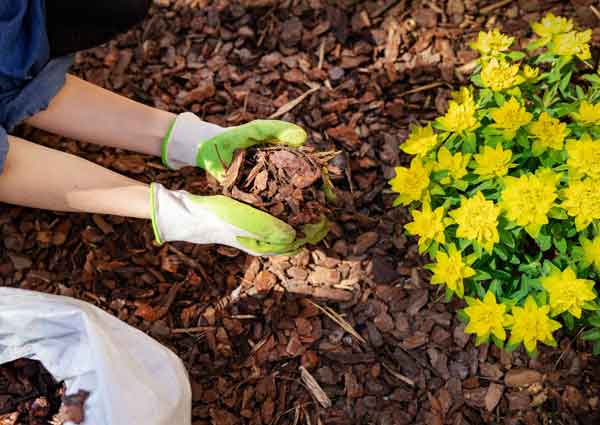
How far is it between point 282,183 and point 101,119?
56 centimetres

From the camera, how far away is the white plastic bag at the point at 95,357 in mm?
1358

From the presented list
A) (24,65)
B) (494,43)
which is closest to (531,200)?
(494,43)

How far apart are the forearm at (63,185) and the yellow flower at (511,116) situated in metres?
0.89

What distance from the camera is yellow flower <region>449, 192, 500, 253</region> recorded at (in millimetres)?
1342

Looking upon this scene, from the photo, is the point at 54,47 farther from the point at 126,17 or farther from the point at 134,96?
the point at 134,96

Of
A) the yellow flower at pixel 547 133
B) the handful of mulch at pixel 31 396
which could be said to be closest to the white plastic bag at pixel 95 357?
the handful of mulch at pixel 31 396

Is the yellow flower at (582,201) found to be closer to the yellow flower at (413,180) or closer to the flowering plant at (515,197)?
the flowering plant at (515,197)

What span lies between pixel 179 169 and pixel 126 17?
466 millimetres

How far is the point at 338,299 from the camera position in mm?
1763

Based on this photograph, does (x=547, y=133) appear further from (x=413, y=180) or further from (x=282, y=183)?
(x=282, y=183)

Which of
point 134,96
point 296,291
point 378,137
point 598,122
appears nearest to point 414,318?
Result: point 296,291

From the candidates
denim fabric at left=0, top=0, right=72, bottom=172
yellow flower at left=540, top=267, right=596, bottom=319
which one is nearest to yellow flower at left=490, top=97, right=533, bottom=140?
yellow flower at left=540, top=267, right=596, bottom=319

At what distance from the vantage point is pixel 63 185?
158cm

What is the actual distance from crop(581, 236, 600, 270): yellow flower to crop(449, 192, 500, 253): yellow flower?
0.64 feet
